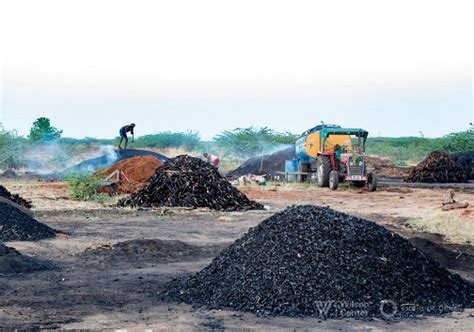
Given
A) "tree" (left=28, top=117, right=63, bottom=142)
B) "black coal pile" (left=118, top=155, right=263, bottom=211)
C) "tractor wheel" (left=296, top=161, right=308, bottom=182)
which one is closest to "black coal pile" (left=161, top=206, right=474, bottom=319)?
"black coal pile" (left=118, top=155, right=263, bottom=211)

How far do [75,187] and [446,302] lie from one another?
17.1 meters

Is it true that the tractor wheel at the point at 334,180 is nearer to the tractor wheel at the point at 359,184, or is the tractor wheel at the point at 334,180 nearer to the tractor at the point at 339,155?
the tractor at the point at 339,155

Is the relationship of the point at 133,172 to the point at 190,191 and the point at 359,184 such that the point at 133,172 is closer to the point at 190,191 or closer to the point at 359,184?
the point at 190,191

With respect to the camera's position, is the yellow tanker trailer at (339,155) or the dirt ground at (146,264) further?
the yellow tanker trailer at (339,155)

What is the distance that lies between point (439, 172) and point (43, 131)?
34.2 m

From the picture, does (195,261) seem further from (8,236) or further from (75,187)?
(75,187)

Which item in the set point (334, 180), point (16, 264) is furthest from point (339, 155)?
point (16, 264)

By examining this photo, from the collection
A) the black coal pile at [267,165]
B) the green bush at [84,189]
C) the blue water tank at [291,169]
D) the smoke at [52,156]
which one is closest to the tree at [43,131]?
the smoke at [52,156]

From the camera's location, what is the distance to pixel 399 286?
8.09 meters

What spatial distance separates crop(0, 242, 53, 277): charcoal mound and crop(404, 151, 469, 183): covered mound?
23.6 m

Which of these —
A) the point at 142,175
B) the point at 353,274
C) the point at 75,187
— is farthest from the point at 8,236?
the point at 142,175

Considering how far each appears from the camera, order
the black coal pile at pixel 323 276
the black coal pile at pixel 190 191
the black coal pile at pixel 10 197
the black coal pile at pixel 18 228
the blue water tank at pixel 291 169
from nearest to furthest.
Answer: the black coal pile at pixel 323 276, the black coal pile at pixel 18 228, the black coal pile at pixel 10 197, the black coal pile at pixel 190 191, the blue water tank at pixel 291 169

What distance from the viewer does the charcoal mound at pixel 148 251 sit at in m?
11.5

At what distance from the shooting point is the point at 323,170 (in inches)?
1082
